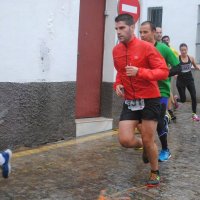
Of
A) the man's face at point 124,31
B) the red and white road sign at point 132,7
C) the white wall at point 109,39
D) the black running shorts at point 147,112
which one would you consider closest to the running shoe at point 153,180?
the black running shorts at point 147,112

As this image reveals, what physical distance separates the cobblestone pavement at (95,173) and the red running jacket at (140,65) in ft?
3.43

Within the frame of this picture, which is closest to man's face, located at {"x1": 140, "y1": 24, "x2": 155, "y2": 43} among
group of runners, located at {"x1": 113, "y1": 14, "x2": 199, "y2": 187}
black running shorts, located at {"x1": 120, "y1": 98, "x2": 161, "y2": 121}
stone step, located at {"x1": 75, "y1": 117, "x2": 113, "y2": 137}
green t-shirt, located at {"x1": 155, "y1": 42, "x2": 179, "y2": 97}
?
green t-shirt, located at {"x1": 155, "y1": 42, "x2": 179, "y2": 97}

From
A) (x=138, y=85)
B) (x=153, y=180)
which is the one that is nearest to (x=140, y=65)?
(x=138, y=85)

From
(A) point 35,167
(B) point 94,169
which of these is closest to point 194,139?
(B) point 94,169

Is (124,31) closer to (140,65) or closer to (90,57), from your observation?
(140,65)

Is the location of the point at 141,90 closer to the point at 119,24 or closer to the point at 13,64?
the point at 119,24

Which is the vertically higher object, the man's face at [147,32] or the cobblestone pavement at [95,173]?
A: the man's face at [147,32]

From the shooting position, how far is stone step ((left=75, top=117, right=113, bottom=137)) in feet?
24.4

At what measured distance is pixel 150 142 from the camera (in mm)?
4852

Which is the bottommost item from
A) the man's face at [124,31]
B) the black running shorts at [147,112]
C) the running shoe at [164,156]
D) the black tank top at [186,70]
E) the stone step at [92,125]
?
the running shoe at [164,156]

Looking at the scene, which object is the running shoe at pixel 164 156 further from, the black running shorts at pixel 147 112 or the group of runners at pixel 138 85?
the black running shorts at pixel 147 112

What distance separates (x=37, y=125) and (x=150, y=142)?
7.45ft

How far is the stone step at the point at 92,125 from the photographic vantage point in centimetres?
743

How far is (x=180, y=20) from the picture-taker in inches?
531
